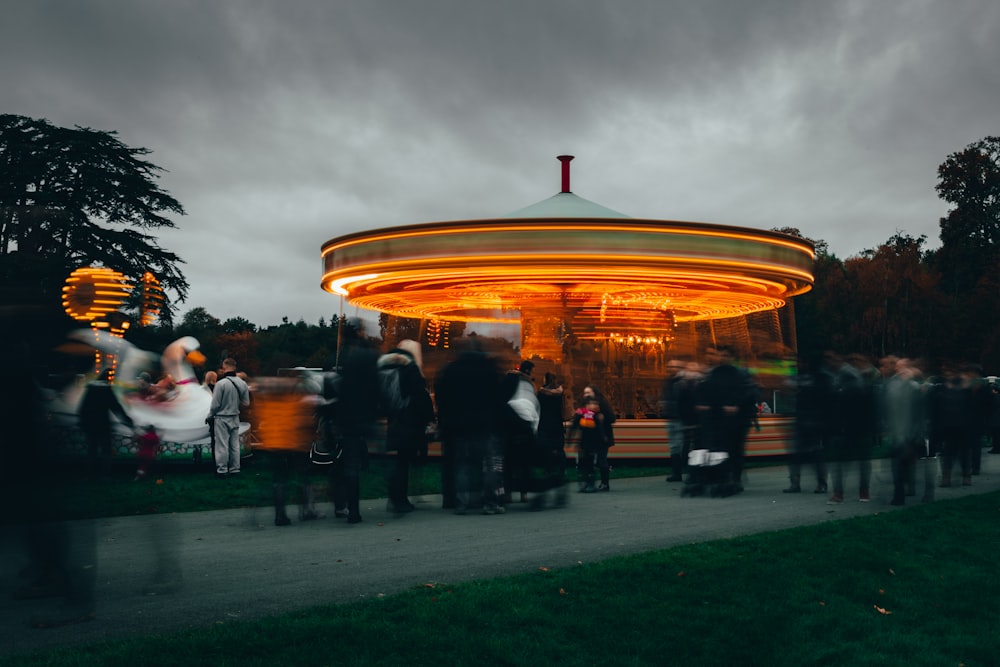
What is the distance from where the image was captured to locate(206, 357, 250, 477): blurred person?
1420cm

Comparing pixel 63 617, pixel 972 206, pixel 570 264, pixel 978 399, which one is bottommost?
pixel 63 617

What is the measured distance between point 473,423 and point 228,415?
525cm

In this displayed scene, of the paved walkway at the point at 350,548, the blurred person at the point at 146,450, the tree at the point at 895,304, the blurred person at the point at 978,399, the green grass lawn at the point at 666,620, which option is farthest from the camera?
the tree at the point at 895,304

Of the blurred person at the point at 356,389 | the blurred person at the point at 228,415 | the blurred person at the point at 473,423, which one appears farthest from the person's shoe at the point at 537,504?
the blurred person at the point at 228,415

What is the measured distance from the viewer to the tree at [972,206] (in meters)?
49.8

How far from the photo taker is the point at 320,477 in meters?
15.0

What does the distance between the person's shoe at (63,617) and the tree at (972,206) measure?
5067 centimetres

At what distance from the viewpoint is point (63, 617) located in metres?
5.78

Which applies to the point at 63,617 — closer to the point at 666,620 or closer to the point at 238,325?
the point at 666,620

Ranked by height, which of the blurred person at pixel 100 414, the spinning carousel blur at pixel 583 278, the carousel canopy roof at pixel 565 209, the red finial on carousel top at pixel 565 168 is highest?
the red finial on carousel top at pixel 565 168

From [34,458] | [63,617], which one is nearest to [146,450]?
[63,617]

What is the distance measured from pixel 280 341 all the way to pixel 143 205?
5236 centimetres

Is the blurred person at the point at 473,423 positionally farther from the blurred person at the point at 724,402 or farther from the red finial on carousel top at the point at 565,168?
the red finial on carousel top at the point at 565,168

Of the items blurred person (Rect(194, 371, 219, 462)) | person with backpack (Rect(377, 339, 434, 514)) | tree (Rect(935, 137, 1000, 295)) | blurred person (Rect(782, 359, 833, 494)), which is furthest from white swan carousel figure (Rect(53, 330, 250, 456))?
tree (Rect(935, 137, 1000, 295))
